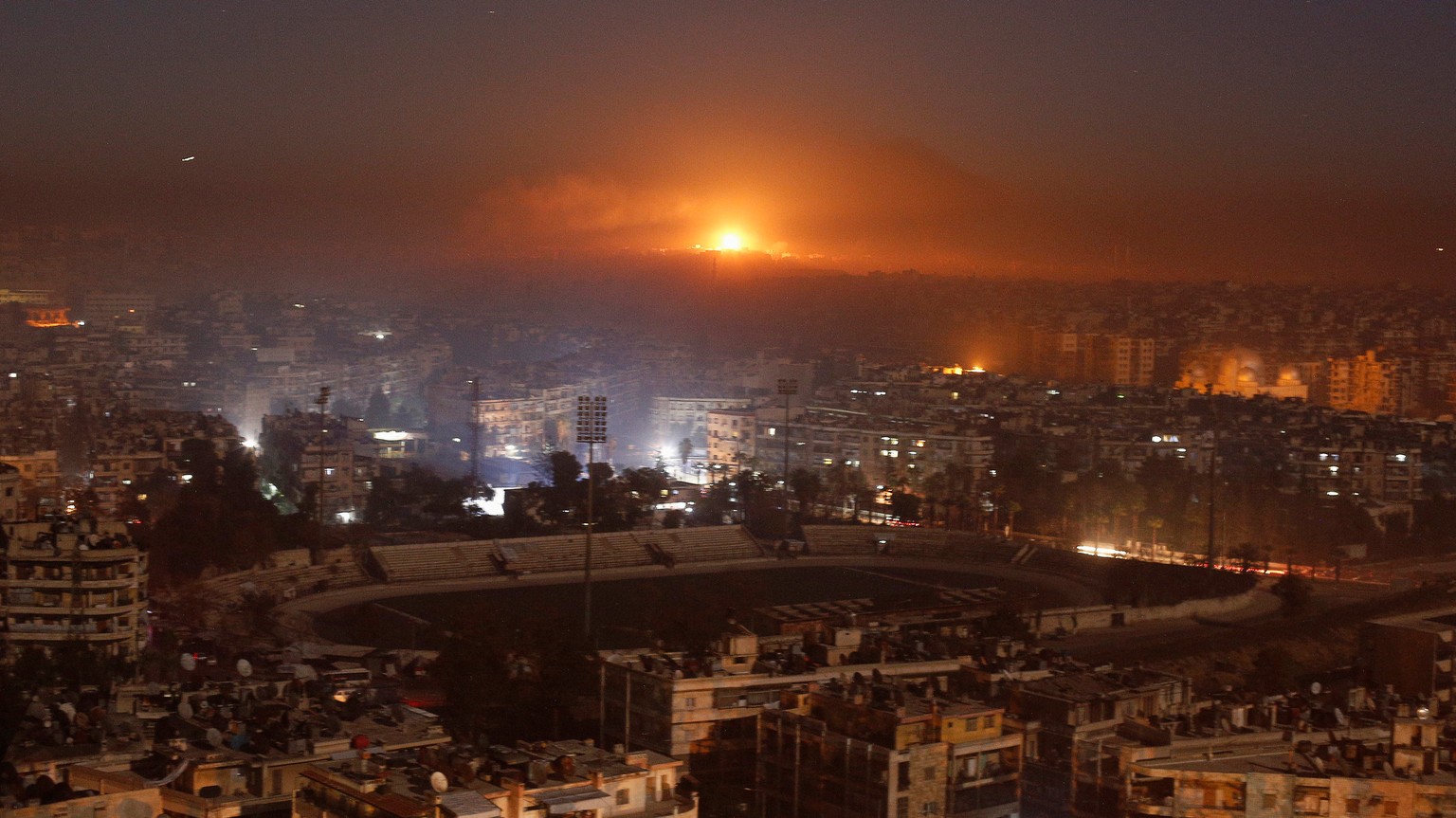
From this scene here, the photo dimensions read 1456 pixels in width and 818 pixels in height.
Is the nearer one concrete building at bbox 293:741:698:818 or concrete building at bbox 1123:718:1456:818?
concrete building at bbox 293:741:698:818

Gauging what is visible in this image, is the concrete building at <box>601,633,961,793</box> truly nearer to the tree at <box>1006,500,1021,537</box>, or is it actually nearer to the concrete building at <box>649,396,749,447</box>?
the tree at <box>1006,500,1021,537</box>

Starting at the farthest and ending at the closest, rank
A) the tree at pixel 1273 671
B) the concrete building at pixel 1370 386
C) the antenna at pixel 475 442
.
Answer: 1. the concrete building at pixel 1370 386
2. the antenna at pixel 475 442
3. the tree at pixel 1273 671

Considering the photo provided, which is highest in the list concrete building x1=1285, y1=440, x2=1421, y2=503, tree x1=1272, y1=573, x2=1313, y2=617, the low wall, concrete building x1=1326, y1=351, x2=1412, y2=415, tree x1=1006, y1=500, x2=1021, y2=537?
concrete building x1=1326, y1=351, x2=1412, y2=415

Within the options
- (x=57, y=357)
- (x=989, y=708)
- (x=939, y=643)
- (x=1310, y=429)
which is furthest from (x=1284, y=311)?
(x=989, y=708)

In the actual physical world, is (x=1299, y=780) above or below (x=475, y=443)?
below

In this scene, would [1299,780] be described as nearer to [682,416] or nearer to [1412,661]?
[1412,661]

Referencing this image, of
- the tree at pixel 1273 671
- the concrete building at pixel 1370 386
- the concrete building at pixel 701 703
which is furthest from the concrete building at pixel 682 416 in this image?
the concrete building at pixel 701 703

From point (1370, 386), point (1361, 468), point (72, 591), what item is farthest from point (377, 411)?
point (72, 591)

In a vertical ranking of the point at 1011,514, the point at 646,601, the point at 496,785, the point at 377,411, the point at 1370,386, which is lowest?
the point at 646,601

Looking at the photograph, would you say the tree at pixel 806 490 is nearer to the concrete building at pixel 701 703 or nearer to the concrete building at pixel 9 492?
the concrete building at pixel 9 492

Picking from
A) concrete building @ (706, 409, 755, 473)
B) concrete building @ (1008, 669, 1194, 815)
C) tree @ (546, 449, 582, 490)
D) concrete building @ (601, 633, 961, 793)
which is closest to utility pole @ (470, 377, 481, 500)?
tree @ (546, 449, 582, 490)

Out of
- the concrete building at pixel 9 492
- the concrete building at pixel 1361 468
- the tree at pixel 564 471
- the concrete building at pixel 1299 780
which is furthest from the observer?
the concrete building at pixel 1361 468
